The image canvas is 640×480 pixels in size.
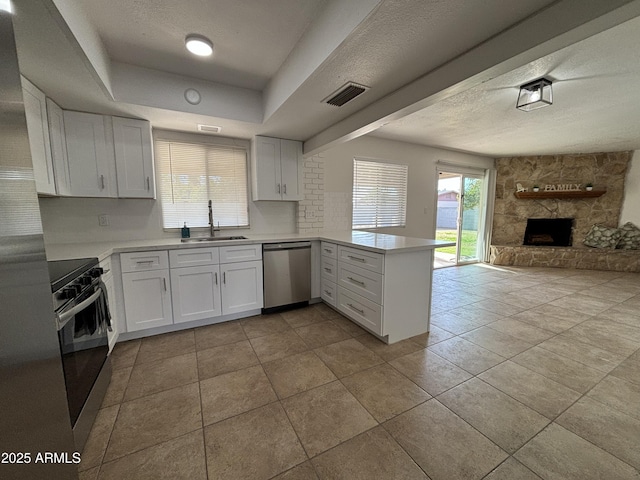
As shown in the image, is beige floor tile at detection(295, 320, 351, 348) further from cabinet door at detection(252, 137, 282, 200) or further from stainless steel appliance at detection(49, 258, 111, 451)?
cabinet door at detection(252, 137, 282, 200)

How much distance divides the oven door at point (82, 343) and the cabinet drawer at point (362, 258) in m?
2.09

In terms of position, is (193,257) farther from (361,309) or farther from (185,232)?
(361,309)

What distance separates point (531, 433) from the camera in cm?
146

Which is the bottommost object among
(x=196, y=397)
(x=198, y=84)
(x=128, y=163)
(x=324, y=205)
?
(x=196, y=397)

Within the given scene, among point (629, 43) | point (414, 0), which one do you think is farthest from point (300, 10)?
point (629, 43)

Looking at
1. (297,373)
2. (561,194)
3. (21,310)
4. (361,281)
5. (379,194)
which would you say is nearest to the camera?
(21,310)

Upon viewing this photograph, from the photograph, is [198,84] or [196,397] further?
[198,84]

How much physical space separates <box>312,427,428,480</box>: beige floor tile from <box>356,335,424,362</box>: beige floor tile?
2.69ft

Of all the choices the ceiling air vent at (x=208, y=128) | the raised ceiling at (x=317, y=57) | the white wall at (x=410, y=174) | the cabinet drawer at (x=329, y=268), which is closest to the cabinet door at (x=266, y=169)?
the raised ceiling at (x=317, y=57)

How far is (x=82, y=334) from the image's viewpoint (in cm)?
144

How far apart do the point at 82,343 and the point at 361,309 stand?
2.14 metres

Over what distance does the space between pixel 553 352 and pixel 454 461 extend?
1.72 metres

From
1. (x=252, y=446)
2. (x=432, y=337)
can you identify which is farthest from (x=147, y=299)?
(x=432, y=337)

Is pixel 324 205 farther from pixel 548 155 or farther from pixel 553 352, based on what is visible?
pixel 548 155
